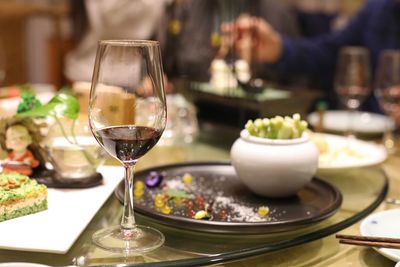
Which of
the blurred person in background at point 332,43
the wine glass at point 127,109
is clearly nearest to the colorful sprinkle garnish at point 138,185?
the wine glass at point 127,109

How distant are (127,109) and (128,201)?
15cm

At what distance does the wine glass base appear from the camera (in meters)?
0.84

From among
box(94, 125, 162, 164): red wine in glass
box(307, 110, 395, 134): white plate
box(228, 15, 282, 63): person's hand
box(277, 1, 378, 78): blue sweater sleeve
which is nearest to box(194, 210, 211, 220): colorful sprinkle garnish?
box(94, 125, 162, 164): red wine in glass

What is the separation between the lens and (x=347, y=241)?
855mm

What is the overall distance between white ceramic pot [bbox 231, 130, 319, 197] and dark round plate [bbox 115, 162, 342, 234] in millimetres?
30

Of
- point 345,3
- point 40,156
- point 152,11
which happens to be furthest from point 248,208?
point 345,3

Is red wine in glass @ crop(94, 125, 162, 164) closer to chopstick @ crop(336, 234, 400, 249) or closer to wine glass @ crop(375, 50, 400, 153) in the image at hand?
chopstick @ crop(336, 234, 400, 249)

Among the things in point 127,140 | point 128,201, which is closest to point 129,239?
point 128,201

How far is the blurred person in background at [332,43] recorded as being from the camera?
8.73 feet

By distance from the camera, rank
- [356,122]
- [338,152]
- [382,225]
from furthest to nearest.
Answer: [356,122] < [338,152] < [382,225]

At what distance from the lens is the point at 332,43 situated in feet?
9.89

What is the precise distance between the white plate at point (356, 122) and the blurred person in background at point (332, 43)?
631 millimetres

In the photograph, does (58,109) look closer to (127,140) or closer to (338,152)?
(127,140)

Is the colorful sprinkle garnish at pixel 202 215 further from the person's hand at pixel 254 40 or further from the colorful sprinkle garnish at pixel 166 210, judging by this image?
the person's hand at pixel 254 40
